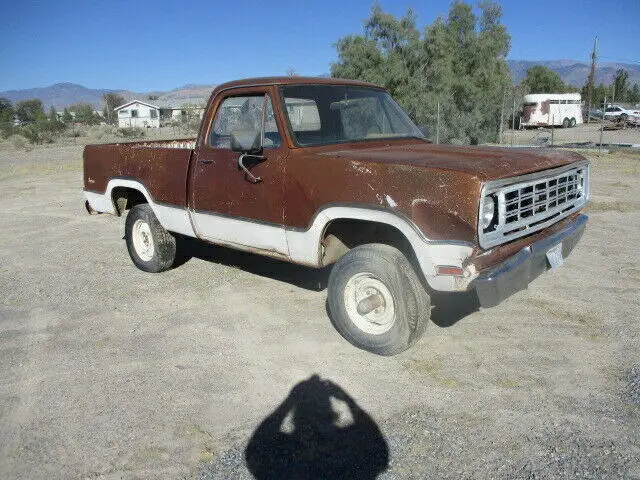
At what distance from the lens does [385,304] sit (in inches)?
155

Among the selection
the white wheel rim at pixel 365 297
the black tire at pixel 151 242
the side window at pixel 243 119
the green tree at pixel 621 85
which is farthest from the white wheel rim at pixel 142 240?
the green tree at pixel 621 85

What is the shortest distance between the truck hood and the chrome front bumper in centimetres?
53

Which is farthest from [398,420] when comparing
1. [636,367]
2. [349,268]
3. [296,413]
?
[636,367]

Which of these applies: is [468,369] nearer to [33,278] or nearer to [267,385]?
[267,385]

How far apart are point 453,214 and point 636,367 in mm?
1731

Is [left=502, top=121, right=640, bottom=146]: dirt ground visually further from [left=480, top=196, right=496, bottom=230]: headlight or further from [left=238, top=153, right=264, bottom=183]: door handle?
[left=480, top=196, right=496, bottom=230]: headlight

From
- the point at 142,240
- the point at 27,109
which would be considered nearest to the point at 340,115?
the point at 142,240

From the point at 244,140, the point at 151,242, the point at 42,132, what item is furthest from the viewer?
the point at 42,132

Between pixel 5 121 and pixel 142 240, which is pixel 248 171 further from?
pixel 5 121

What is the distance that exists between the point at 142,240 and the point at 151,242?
270 mm

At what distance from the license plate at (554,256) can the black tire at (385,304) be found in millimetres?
923

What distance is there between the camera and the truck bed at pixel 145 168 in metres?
5.26

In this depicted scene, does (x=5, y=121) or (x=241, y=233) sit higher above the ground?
(x=5, y=121)

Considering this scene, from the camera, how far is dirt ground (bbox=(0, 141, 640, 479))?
2848 mm
